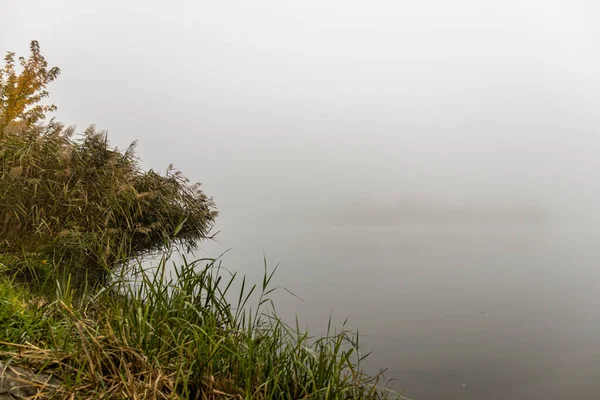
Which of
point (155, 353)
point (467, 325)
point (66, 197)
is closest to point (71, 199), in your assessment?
point (66, 197)

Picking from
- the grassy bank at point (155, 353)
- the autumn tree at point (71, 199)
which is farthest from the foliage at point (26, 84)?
the grassy bank at point (155, 353)

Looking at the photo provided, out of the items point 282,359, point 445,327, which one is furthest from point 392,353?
point 282,359

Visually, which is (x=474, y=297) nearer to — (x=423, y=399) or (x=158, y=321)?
(x=423, y=399)

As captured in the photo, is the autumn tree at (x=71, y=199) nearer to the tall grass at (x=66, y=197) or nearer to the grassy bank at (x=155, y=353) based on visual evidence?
the tall grass at (x=66, y=197)

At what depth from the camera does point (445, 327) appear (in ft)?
41.9

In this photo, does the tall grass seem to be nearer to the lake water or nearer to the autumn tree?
the autumn tree

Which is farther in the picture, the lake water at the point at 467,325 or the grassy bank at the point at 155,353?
the lake water at the point at 467,325

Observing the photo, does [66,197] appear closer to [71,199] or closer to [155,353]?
[71,199]

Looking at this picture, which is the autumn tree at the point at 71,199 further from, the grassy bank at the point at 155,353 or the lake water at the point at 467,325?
the lake water at the point at 467,325

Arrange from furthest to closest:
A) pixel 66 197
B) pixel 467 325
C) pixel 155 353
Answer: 1. pixel 467 325
2. pixel 66 197
3. pixel 155 353

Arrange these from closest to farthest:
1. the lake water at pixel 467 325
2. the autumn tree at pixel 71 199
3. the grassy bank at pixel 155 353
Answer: the grassy bank at pixel 155 353 → the autumn tree at pixel 71 199 → the lake water at pixel 467 325

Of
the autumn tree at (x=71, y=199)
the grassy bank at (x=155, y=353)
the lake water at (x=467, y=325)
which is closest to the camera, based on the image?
the grassy bank at (x=155, y=353)

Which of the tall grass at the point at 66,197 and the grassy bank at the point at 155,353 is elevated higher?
the tall grass at the point at 66,197

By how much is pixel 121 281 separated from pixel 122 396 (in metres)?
0.84
